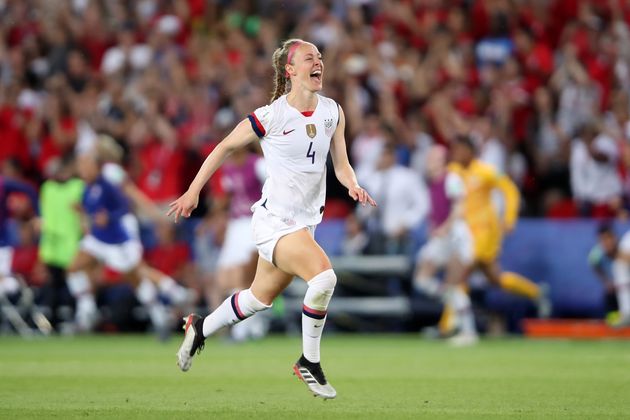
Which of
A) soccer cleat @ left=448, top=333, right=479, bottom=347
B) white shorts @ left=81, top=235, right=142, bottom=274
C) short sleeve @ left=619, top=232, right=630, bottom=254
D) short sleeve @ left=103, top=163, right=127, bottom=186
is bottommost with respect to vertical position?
soccer cleat @ left=448, top=333, right=479, bottom=347

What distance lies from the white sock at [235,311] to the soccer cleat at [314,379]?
0.66 meters

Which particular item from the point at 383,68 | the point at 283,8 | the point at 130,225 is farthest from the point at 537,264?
the point at 283,8

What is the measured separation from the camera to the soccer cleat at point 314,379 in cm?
864

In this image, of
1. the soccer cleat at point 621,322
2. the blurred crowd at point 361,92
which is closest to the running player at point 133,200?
the blurred crowd at point 361,92

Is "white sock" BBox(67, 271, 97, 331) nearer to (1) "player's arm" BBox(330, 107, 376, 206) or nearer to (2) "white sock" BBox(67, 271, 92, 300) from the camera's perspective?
(2) "white sock" BBox(67, 271, 92, 300)

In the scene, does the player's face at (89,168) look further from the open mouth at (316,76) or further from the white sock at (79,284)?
the open mouth at (316,76)

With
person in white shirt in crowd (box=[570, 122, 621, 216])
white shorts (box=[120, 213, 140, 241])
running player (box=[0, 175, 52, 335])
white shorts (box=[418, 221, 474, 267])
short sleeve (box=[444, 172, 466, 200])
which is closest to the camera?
short sleeve (box=[444, 172, 466, 200])

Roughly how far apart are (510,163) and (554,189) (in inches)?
29.7

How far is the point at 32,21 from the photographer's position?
2462 centimetres

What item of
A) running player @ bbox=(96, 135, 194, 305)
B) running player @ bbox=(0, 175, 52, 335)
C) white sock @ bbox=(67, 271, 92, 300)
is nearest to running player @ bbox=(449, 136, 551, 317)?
running player @ bbox=(96, 135, 194, 305)

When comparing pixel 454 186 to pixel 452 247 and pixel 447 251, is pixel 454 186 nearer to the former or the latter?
pixel 452 247

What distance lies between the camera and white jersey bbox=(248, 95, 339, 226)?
354 inches

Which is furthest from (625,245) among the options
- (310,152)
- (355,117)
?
(310,152)

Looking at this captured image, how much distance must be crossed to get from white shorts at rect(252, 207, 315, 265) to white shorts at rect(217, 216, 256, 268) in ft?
21.6
